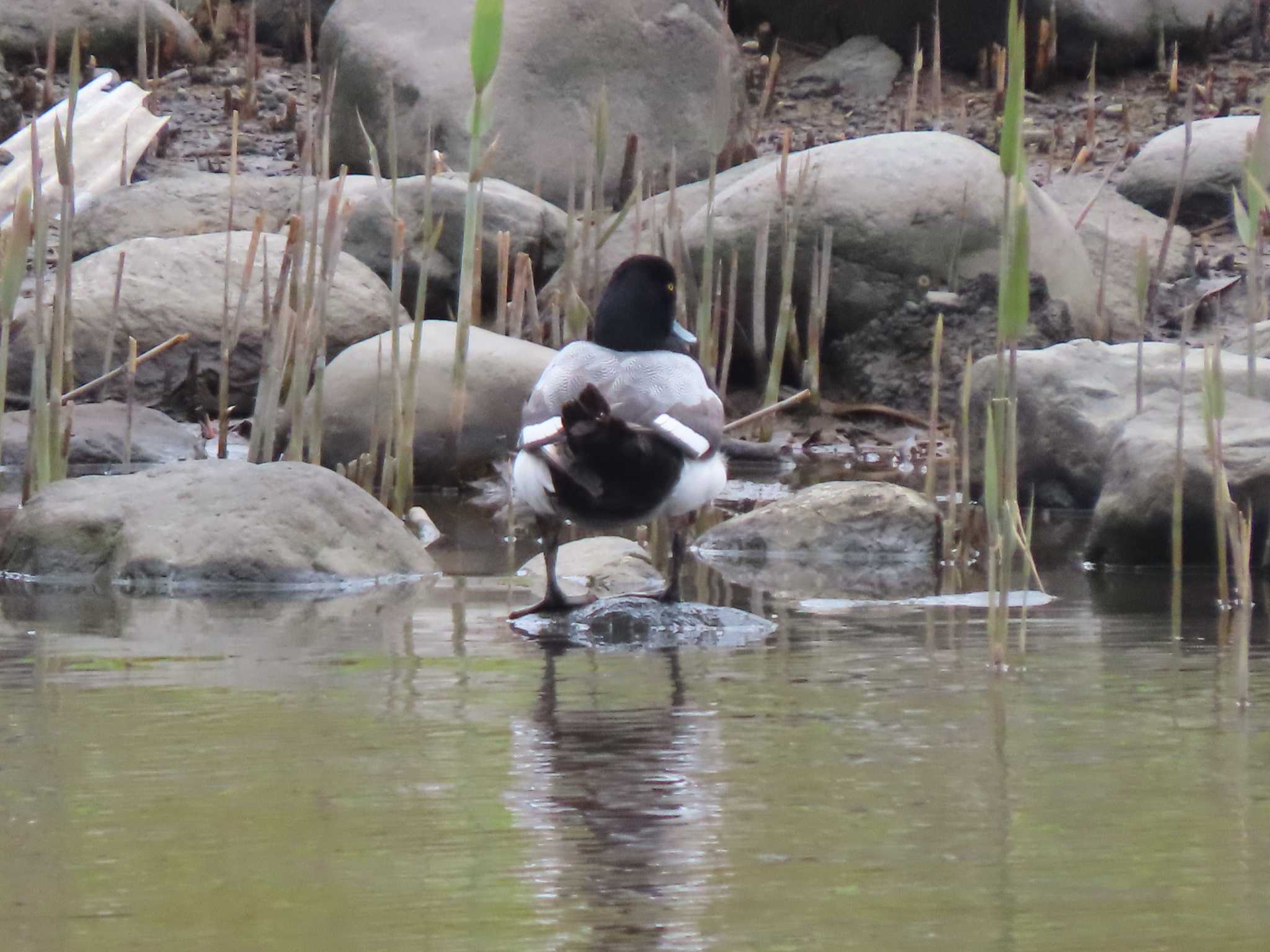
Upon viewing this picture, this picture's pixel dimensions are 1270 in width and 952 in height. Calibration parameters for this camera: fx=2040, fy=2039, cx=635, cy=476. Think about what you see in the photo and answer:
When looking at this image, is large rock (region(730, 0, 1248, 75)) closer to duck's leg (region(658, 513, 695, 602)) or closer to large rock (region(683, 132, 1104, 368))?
large rock (region(683, 132, 1104, 368))

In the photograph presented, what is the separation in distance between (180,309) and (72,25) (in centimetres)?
615

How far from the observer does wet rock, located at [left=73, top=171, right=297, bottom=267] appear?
13.1m

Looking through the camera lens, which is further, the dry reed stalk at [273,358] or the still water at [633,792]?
the dry reed stalk at [273,358]

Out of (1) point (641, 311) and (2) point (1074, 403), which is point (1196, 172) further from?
(1) point (641, 311)

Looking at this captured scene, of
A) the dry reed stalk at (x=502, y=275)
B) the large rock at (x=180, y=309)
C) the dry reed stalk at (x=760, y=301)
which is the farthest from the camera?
the large rock at (x=180, y=309)

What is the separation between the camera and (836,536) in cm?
780

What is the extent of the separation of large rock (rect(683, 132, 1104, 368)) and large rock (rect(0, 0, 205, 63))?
6.73 meters

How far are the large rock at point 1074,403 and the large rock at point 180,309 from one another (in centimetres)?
414

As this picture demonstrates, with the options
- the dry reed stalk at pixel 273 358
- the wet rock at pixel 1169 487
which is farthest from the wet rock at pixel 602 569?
the wet rock at pixel 1169 487

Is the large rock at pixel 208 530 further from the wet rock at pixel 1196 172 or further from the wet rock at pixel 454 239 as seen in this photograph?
the wet rock at pixel 1196 172

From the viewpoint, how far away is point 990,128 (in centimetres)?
1645

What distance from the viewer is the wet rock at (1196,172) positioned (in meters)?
14.1

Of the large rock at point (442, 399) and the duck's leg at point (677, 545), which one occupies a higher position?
the large rock at point (442, 399)

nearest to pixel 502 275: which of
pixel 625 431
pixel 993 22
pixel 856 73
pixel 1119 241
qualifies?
pixel 625 431
